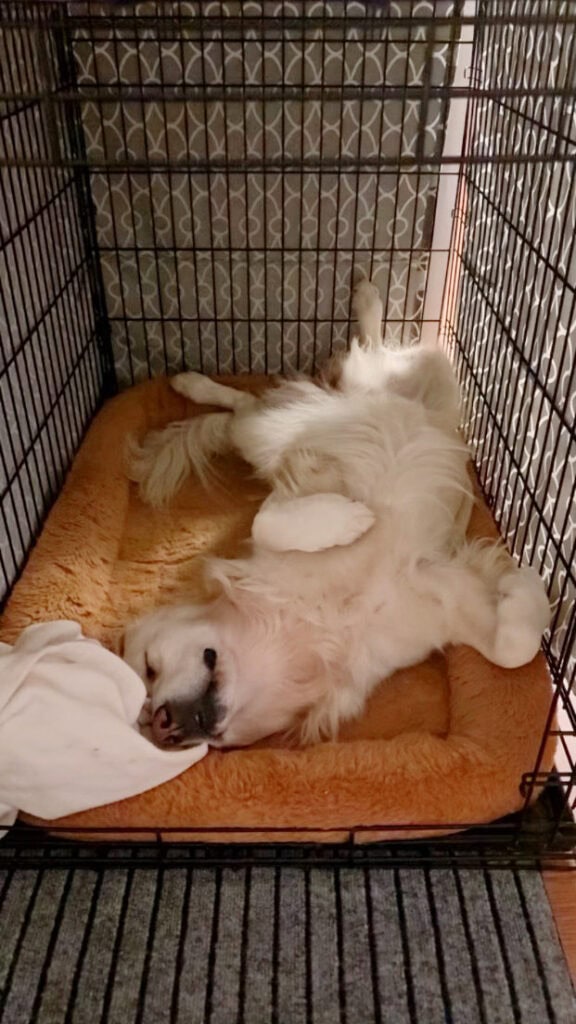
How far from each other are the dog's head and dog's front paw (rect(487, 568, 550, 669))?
0.31m

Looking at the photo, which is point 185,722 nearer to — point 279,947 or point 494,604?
point 279,947

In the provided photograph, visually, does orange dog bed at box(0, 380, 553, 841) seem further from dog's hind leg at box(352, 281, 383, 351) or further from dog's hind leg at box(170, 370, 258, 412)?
dog's hind leg at box(352, 281, 383, 351)

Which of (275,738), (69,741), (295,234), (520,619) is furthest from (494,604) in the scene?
(295,234)

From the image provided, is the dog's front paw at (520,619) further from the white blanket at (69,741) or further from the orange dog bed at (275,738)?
the white blanket at (69,741)

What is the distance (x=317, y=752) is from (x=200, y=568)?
590 mm

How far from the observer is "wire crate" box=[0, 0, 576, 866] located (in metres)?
1.51

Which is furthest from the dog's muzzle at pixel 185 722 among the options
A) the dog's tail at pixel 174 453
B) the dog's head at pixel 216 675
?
the dog's tail at pixel 174 453

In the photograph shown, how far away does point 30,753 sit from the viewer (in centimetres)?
116

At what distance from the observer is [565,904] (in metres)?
1.23

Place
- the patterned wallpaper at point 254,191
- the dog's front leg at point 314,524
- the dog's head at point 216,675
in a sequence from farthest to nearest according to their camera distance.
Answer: the patterned wallpaper at point 254,191 < the dog's front leg at point 314,524 < the dog's head at point 216,675

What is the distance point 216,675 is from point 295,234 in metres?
1.29

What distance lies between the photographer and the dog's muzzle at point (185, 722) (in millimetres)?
1279

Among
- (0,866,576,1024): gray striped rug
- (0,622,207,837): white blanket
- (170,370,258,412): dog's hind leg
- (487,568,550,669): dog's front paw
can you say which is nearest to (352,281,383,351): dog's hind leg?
(170,370,258,412): dog's hind leg

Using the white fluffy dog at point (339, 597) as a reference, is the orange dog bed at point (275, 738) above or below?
below
